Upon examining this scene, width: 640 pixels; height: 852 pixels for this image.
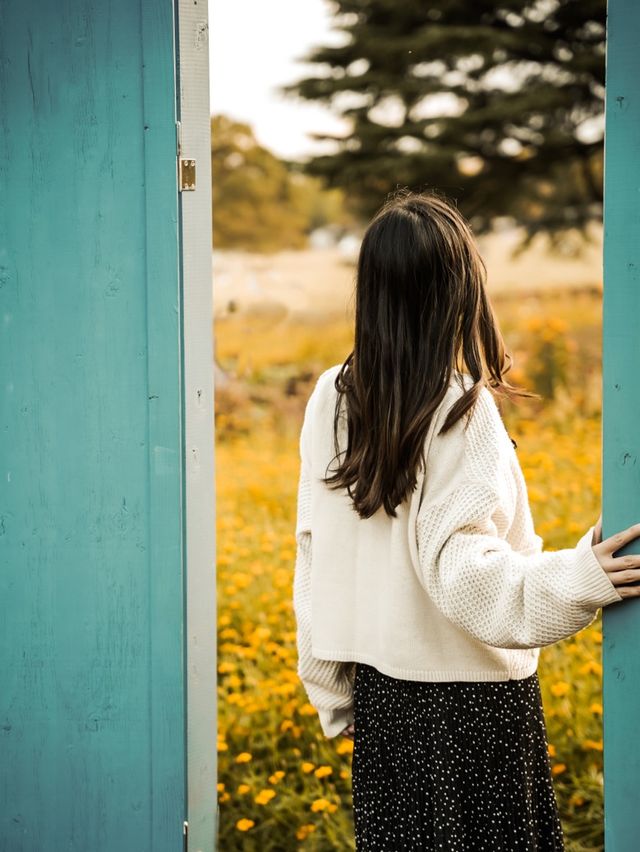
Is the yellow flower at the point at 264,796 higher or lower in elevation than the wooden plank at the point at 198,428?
lower

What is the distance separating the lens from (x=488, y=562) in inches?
65.2

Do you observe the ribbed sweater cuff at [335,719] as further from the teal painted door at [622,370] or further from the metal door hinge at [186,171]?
the metal door hinge at [186,171]

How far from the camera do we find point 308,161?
867 centimetres

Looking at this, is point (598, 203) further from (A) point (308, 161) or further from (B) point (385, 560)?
(B) point (385, 560)

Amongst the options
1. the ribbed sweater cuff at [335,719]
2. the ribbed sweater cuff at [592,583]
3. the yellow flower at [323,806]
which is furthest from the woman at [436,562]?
the yellow flower at [323,806]

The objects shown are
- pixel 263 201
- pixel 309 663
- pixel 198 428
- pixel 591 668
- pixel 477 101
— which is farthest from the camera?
pixel 263 201

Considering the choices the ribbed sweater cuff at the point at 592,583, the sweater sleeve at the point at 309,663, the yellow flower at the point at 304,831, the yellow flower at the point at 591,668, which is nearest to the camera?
the ribbed sweater cuff at the point at 592,583

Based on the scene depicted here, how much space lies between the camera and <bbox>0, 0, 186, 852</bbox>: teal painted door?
2051mm

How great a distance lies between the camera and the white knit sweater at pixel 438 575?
1.65 metres

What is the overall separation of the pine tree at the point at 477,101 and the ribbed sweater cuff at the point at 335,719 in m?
6.96

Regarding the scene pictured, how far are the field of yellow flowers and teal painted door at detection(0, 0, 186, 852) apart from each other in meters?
0.72

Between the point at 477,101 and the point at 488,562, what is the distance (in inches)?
300

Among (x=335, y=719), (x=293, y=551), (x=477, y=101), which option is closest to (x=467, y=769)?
(x=335, y=719)

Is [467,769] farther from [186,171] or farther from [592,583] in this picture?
[186,171]
